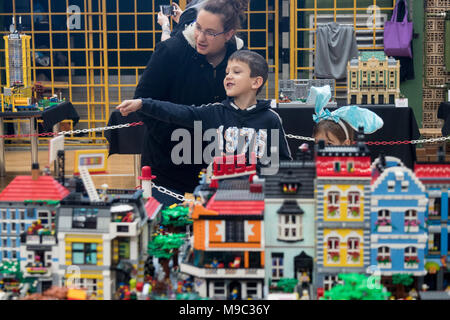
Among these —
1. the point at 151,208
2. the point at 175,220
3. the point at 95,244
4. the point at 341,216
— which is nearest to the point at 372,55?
the point at 175,220

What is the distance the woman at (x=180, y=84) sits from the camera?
8352 mm

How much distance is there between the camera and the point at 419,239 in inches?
189

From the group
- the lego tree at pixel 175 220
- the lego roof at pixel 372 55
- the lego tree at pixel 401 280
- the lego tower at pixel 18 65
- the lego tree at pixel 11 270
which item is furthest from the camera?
the lego tower at pixel 18 65

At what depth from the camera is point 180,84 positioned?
28.0ft

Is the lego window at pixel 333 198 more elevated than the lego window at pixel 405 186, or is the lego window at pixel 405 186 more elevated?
the lego window at pixel 405 186

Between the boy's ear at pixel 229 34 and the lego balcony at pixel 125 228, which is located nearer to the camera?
the lego balcony at pixel 125 228

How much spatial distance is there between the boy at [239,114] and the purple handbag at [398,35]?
616 centimetres

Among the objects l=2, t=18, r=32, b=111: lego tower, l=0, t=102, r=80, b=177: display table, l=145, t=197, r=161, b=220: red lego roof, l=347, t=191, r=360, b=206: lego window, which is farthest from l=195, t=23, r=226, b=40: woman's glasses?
l=2, t=18, r=32, b=111: lego tower

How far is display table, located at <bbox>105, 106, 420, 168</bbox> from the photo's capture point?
34.1ft

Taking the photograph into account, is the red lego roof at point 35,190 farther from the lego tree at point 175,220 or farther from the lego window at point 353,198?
the lego window at point 353,198

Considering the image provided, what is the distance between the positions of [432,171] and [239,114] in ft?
8.64

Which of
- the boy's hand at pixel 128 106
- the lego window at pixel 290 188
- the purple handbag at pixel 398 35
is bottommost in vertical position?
the lego window at pixel 290 188

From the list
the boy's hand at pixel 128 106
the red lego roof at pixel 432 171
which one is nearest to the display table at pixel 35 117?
the boy's hand at pixel 128 106

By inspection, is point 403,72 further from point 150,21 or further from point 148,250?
point 148,250
